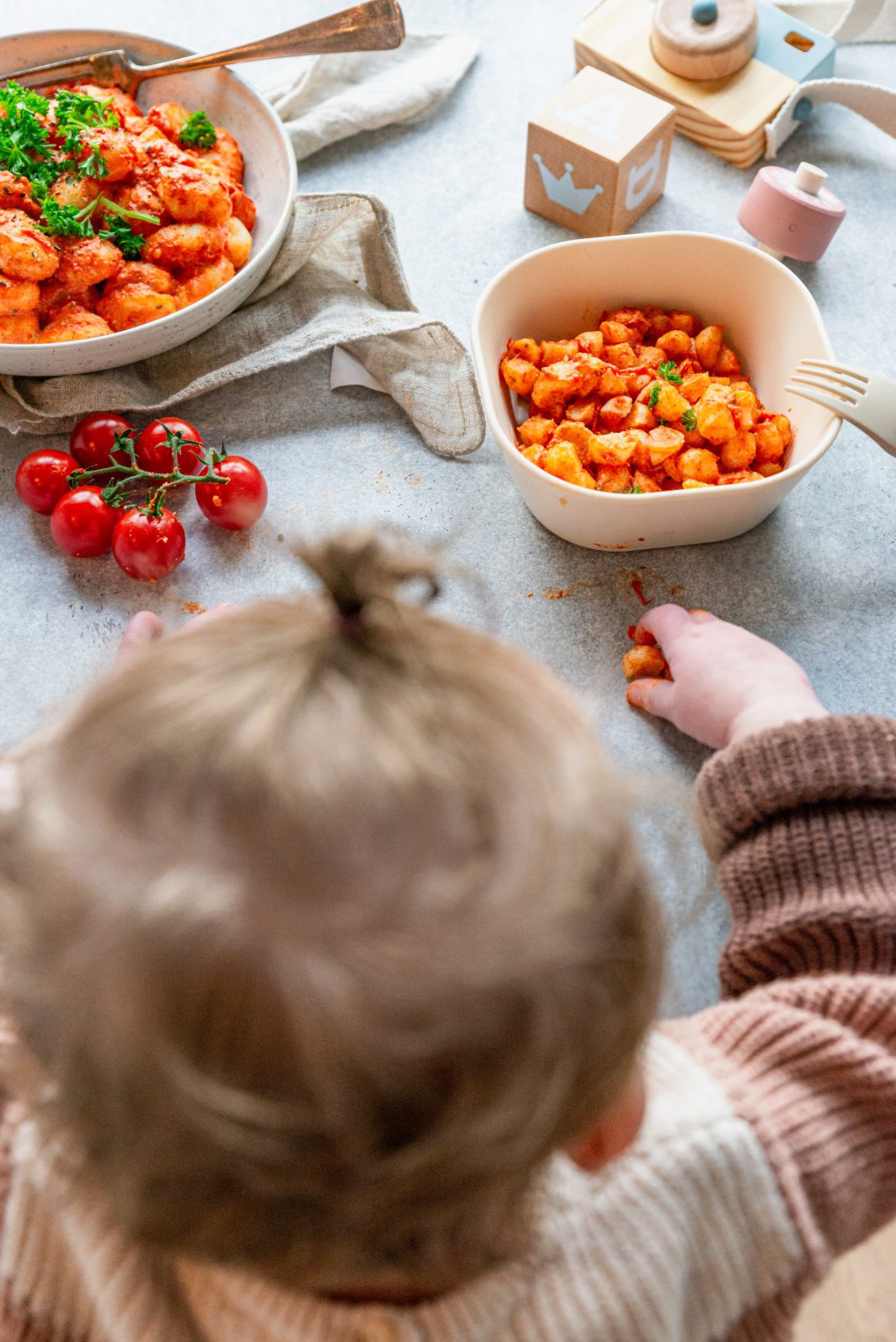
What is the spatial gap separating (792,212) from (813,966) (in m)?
0.67

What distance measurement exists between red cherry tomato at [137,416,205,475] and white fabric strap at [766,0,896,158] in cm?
66

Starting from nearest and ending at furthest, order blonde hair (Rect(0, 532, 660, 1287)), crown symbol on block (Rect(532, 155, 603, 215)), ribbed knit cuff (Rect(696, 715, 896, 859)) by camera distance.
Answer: blonde hair (Rect(0, 532, 660, 1287))
ribbed knit cuff (Rect(696, 715, 896, 859))
crown symbol on block (Rect(532, 155, 603, 215))

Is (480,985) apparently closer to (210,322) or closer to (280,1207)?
(280,1207)

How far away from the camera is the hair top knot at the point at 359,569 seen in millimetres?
373

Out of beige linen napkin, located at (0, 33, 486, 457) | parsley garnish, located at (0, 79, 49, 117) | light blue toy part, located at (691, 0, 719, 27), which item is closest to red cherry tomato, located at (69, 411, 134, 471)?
beige linen napkin, located at (0, 33, 486, 457)

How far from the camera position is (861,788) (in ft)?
2.20

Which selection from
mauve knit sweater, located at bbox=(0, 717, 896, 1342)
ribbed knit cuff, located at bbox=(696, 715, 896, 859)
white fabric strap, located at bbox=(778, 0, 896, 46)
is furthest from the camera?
white fabric strap, located at bbox=(778, 0, 896, 46)

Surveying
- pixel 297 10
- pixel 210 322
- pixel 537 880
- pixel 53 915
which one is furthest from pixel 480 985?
pixel 297 10

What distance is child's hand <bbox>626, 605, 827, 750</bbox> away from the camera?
76 cm

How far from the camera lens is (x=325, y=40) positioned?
99cm

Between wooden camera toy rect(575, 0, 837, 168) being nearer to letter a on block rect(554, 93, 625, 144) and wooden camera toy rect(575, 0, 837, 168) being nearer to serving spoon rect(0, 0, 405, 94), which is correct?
letter a on block rect(554, 93, 625, 144)

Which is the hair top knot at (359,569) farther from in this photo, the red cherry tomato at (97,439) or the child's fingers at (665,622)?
the red cherry tomato at (97,439)

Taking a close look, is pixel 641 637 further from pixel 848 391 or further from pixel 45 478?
pixel 45 478

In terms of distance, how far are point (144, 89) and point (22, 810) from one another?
89cm
